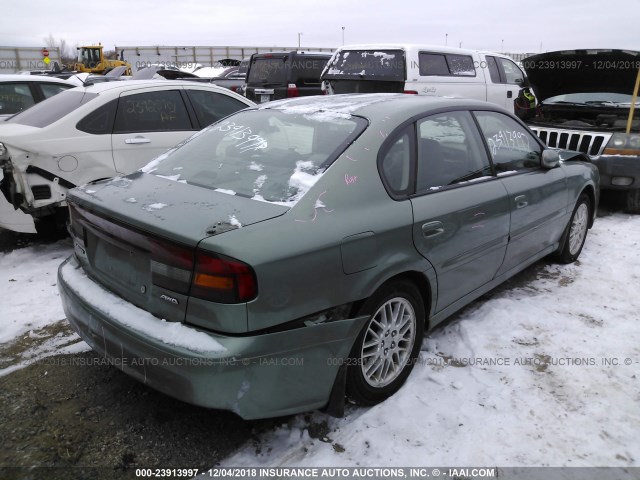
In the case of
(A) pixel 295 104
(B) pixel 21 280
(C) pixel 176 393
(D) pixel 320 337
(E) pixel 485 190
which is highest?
(A) pixel 295 104

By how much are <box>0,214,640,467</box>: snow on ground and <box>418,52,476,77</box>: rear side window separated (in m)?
4.97

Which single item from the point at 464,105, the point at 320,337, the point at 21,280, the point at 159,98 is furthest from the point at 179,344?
the point at 159,98

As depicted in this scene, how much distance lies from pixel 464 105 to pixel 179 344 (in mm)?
2454

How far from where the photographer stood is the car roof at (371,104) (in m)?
2.95

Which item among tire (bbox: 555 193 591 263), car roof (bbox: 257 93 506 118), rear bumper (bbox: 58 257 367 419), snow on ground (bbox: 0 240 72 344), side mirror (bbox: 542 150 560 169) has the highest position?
car roof (bbox: 257 93 506 118)

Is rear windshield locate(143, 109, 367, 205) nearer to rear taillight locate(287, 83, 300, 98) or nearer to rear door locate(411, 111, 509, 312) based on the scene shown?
rear door locate(411, 111, 509, 312)

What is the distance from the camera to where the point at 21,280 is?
429 cm

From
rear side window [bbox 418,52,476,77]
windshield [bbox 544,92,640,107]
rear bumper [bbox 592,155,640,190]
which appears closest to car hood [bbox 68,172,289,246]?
rear bumper [bbox 592,155,640,190]

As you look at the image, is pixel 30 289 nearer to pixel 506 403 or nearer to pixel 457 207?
pixel 457 207

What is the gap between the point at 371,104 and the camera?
3.04 metres

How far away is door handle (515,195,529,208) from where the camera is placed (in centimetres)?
360

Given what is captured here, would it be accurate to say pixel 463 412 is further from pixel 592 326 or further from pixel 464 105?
pixel 464 105

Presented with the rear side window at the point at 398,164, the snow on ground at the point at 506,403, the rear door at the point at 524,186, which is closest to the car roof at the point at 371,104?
the rear side window at the point at 398,164

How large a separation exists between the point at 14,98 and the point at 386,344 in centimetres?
635
